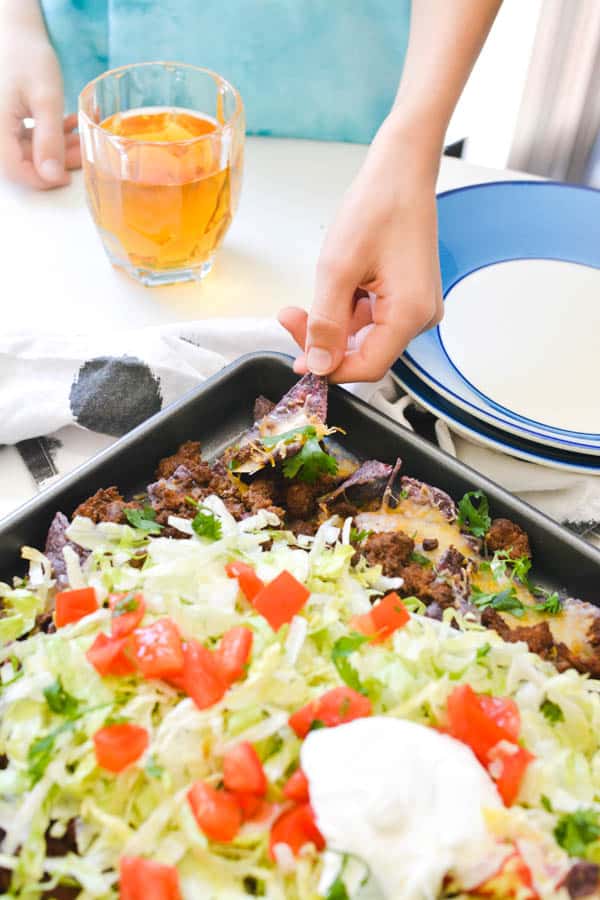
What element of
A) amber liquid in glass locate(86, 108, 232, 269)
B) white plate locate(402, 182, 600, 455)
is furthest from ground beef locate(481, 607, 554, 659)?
amber liquid in glass locate(86, 108, 232, 269)

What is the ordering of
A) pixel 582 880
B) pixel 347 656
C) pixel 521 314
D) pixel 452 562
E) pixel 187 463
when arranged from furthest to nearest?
pixel 521 314, pixel 187 463, pixel 452 562, pixel 347 656, pixel 582 880

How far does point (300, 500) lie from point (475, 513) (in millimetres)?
277

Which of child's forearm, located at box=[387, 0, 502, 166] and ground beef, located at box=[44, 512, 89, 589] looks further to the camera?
child's forearm, located at box=[387, 0, 502, 166]

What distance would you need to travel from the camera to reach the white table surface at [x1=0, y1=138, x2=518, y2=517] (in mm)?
1912

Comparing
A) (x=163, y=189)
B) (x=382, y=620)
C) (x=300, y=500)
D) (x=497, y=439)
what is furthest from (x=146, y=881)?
(x=163, y=189)

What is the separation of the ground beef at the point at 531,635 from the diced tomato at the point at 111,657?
1.68 feet

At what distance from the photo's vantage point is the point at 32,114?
2.16 m

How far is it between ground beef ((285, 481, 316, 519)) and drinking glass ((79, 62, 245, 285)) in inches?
26.2

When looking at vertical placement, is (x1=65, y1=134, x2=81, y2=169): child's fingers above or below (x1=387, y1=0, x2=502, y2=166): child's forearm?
below

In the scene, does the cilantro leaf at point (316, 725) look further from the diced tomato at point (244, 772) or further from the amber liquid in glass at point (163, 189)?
the amber liquid in glass at point (163, 189)

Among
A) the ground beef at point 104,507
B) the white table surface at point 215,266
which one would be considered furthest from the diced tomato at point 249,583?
the white table surface at point 215,266

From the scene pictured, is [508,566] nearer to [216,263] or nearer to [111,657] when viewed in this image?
[111,657]

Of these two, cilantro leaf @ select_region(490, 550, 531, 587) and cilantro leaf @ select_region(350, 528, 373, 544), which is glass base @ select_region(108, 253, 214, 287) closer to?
cilantro leaf @ select_region(350, 528, 373, 544)

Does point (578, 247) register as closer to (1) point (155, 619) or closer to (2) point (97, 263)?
(2) point (97, 263)
